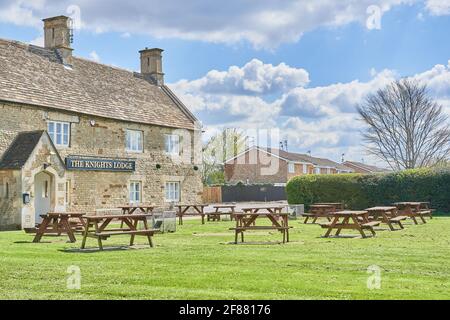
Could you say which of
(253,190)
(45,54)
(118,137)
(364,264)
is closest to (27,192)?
(118,137)

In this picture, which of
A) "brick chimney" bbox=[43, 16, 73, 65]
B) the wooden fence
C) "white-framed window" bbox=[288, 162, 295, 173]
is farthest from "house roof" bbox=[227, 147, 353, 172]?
"brick chimney" bbox=[43, 16, 73, 65]

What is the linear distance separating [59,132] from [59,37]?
626 centimetres

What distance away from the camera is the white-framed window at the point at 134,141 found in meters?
29.7

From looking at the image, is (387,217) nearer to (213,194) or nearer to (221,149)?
(213,194)

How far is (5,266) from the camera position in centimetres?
1076

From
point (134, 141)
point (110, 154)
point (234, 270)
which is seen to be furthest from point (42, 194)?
point (234, 270)

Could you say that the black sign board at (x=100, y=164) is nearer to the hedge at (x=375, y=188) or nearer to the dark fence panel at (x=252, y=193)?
the hedge at (x=375, y=188)

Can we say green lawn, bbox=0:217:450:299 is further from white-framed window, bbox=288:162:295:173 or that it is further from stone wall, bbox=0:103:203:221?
white-framed window, bbox=288:162:295:173

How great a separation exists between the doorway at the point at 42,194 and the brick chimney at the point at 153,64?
1318 centimetres

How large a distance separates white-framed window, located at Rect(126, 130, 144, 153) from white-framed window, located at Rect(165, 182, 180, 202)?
3.21 meters

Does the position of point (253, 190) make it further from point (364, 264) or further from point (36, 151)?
point (364, 264)

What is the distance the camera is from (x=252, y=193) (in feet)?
187

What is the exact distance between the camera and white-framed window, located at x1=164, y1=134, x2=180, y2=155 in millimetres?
32531

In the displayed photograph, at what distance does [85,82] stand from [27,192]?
28.6ft
